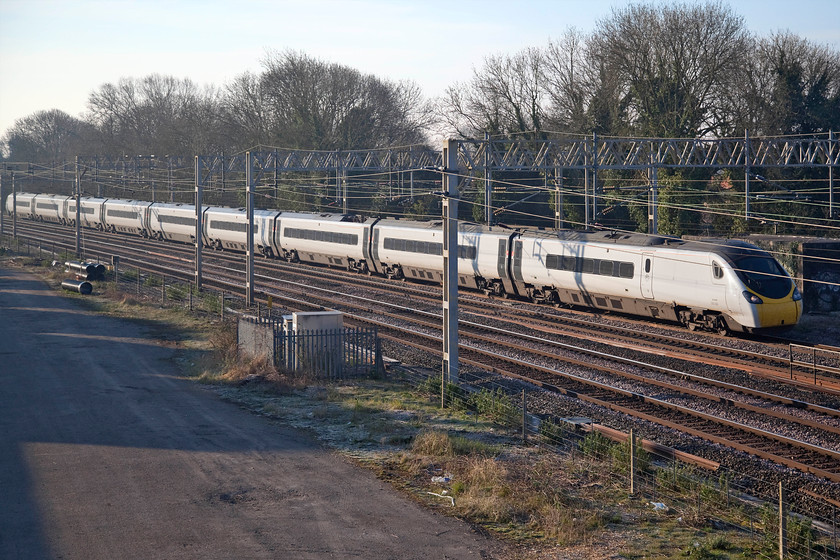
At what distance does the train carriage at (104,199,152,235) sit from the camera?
198 feet

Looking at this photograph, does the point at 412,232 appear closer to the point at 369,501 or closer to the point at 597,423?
the point at 597,423

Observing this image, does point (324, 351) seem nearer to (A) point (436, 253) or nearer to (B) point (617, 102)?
(A) point (436, 253)

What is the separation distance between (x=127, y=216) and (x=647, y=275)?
48.5 m

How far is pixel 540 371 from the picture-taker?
19.5 metres

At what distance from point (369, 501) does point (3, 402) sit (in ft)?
33.4

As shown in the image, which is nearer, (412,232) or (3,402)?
(3,402)

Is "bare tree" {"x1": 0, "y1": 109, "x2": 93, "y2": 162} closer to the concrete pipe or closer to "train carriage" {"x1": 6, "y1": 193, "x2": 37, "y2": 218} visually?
"train carriage" {"x1": 6, "y1": 193, "x2": 37, "y2": 218}

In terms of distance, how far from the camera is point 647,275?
80.2 ft

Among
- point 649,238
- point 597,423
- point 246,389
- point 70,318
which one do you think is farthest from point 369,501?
point 70,318

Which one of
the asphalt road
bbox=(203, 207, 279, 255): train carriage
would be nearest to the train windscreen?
the asphalt road

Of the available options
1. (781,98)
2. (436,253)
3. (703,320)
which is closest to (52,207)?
(436,253)

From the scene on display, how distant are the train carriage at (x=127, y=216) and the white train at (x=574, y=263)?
579 inches


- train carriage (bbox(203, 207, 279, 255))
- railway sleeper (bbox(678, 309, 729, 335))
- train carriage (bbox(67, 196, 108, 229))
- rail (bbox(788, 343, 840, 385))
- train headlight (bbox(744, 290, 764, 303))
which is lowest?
rail (bbox(788, 343, 840, 385))

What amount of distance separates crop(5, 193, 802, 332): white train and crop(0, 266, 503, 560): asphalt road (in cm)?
1334
